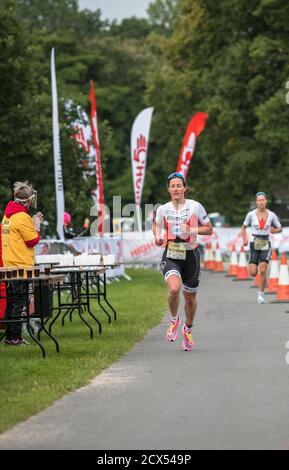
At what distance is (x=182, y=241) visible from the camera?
1384 centimetres

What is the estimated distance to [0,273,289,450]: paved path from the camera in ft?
25.8

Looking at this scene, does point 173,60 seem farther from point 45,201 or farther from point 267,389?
point 267,389

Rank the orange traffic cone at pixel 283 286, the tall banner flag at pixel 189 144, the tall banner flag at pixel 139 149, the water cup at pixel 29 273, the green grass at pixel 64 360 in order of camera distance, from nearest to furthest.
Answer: the green grass at pixel 64 360 → the water cup at pixel 29 273 → the orange traffic cone at pixel 283 286 → the tall banner flag at pixel 139 149 → the tall banner flag at pixel 189 144

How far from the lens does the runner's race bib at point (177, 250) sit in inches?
545

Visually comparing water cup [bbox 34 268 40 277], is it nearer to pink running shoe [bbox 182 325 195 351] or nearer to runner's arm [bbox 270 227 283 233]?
pink running shoe [bbox 182 325 195 351]

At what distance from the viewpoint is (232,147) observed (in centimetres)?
5384

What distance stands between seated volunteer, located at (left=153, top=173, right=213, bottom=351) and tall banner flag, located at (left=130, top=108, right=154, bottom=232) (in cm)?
2046

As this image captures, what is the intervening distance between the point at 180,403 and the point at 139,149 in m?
26.1

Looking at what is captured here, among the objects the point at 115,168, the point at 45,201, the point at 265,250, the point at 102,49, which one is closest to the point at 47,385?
the point at 265,250

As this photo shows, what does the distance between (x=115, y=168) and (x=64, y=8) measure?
25.7 metres

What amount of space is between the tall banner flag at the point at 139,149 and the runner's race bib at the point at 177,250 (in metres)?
20.6

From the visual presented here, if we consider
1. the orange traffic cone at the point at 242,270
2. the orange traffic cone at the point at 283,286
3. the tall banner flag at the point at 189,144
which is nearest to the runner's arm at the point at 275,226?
the orange traffic cone at the point at 283,286

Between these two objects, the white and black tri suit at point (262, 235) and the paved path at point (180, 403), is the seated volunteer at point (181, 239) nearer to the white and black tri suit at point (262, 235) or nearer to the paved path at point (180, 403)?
the paved path at point (180, 403)

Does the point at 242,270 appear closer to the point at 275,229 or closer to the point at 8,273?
the point at 275,229
